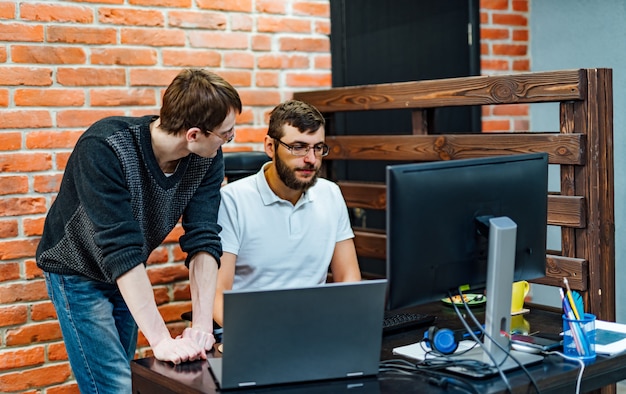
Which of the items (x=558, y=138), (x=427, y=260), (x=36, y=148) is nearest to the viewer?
(x=427, y=260)

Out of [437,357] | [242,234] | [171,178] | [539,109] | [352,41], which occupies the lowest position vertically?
[437,357]

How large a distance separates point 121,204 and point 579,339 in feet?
3.89

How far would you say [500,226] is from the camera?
1851 mm

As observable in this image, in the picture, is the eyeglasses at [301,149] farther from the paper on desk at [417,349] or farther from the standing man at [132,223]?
the paper on desk at [417,349]

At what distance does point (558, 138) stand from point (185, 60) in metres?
1.55

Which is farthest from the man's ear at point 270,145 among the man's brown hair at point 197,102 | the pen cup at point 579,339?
the pen cup at point 579,339

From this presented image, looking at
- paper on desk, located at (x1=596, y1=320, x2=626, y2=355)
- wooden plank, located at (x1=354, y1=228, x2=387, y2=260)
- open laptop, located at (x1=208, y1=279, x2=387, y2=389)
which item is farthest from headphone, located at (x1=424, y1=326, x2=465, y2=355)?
wooden plank, located at (x1=354, y1=228, x2=387, y2=260)

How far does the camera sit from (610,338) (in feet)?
6.89

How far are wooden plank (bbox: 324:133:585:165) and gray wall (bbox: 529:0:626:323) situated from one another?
112 centimetres

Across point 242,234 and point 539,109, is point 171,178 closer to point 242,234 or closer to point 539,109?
point 242,234

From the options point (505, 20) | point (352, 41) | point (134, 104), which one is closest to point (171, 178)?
point (134, 104)

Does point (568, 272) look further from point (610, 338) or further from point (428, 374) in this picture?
point (428, 374)

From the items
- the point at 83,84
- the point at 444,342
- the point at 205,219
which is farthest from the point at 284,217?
the point at 83,84

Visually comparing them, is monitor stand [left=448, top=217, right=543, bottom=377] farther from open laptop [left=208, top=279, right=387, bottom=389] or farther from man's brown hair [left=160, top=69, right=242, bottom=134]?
man's brown hair [left=160, top=69, right=242, bottom=134]
